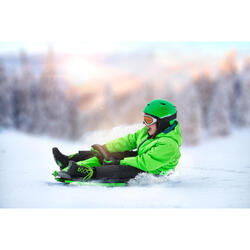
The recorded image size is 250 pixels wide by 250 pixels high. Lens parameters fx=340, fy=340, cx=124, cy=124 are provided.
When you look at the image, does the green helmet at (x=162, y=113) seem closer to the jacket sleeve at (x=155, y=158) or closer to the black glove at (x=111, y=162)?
the jacket sleeve at (x=155, y=158)

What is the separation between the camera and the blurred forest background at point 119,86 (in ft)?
9.84

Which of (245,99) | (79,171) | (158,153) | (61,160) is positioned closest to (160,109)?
(158,153)

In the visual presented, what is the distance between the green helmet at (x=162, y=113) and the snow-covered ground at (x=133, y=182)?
41cm

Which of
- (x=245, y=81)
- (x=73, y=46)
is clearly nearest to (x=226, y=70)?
(x=245, y=81)

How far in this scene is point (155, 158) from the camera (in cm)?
248

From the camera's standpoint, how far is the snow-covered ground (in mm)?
2434

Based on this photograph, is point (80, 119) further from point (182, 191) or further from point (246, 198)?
point (246, 198)

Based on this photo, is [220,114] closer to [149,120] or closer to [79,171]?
[149,120]

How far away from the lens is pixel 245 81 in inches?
127

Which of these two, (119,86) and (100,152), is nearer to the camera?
(100,152)

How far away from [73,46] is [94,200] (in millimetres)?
1298

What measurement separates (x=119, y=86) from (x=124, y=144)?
65cm

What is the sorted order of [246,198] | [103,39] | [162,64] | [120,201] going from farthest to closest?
[162,64] → [103,39] → [246,198] → [120,201]

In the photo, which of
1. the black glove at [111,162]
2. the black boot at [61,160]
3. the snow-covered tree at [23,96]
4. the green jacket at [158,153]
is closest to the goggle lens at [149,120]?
the green jacket at [158,153]
